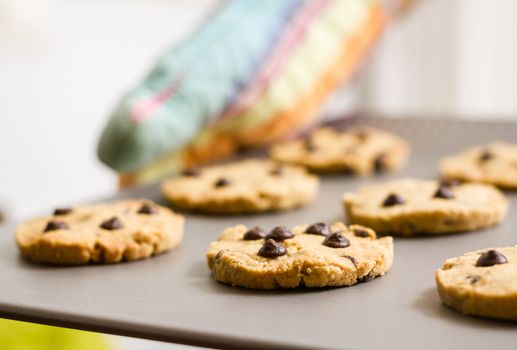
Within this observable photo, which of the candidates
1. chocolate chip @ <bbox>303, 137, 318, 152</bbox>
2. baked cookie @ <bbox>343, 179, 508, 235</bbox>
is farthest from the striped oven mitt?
baked cookie @ <bbox>343, 179, 508, 235</bbox>

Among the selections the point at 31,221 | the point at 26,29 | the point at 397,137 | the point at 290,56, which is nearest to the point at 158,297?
the point at 31,221

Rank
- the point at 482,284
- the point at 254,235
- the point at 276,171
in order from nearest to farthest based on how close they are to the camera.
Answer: the point at 482,284 < the point at 254,235 < the point at 276,171

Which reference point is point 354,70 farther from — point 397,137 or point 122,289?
point 122,289

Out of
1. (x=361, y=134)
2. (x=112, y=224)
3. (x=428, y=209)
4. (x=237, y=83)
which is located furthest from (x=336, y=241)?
(x=361, y=134)

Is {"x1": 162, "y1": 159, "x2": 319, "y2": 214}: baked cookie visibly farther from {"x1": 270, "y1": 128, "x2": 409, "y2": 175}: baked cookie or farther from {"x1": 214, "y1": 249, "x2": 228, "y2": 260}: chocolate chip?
{"x1": 214, "y1": 249, "x2": 228, "y2": 260}: chocolate chip

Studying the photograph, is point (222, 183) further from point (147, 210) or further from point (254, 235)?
point (254, 235)

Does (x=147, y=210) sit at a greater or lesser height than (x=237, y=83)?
lesser
